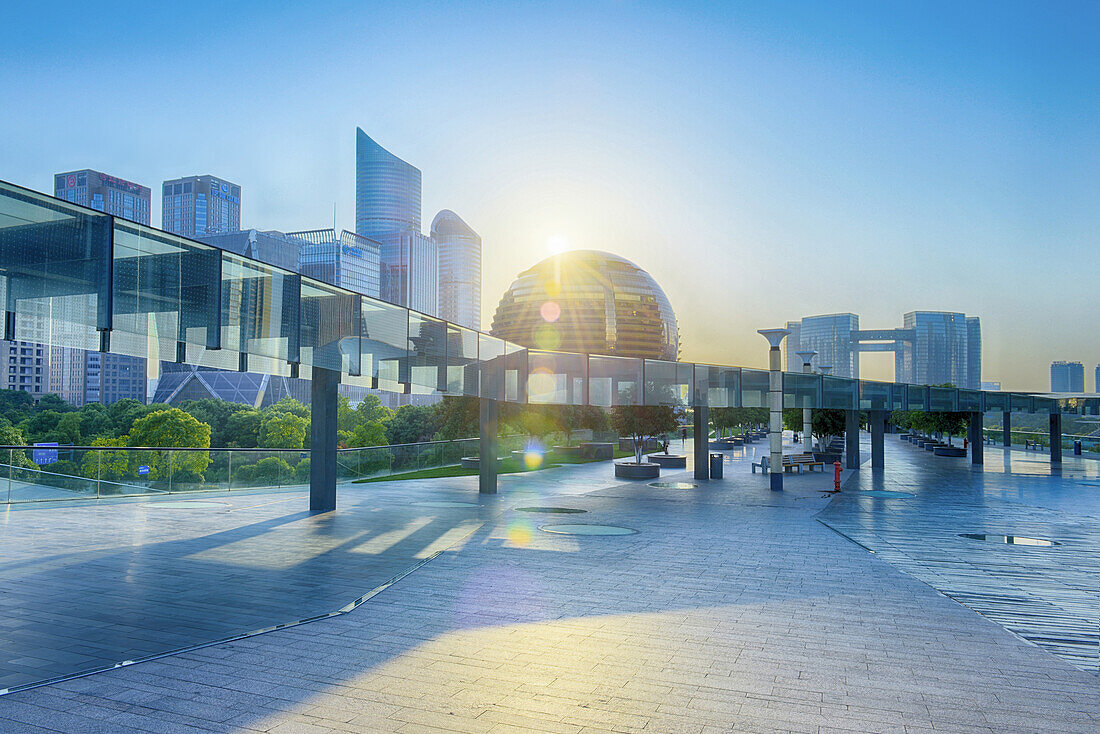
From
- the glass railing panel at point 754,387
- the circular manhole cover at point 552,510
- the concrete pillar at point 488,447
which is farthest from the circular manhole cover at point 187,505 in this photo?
the glass railing panel at point 754,387

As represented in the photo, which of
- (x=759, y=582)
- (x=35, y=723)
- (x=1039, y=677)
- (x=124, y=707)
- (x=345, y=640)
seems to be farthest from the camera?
(x=759, y=582)

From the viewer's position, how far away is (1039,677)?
6.63 meters

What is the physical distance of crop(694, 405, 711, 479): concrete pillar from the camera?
28.8 metres

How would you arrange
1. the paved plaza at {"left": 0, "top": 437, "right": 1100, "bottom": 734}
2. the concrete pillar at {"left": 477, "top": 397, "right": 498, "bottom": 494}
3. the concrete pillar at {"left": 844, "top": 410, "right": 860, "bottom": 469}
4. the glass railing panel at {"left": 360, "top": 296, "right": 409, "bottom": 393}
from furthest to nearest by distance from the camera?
the concrete pillar at {"left": 844, "top": 410, "right": 860, "bottom": 469} < the concrete pillar at {"left": 477, "top": 397, "right": 498, "bottom": 494} < the glass railing panel at {"left": 360, "top": 296, "right": 409, "bottom": 393} < the paved plaza at {"left": 0, "top": 437, "right": 1100, "bottom": 734}

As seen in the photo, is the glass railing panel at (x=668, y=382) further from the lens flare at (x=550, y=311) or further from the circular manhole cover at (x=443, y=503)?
the lens flare at (x=550, y=311)

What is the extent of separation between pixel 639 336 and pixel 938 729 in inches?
6627

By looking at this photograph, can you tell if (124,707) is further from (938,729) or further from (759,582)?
(759,582)

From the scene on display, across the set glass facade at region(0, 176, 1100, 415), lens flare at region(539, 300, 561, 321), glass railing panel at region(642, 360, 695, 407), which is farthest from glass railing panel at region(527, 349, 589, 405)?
lens flare at region(539, 300, 561, 321)

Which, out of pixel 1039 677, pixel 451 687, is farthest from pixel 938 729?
pixel 451 687

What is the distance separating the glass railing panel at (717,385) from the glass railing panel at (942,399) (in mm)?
15040

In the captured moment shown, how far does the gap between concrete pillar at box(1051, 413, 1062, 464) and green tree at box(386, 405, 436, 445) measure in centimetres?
4092

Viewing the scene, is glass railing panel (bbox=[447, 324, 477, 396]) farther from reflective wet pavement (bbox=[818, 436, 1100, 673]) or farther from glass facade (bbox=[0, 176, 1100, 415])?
reflective wet pavement (bbox=[818, 436, 1100, 673])

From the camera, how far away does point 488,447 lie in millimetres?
22672

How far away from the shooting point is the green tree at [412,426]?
5756 centimetres
